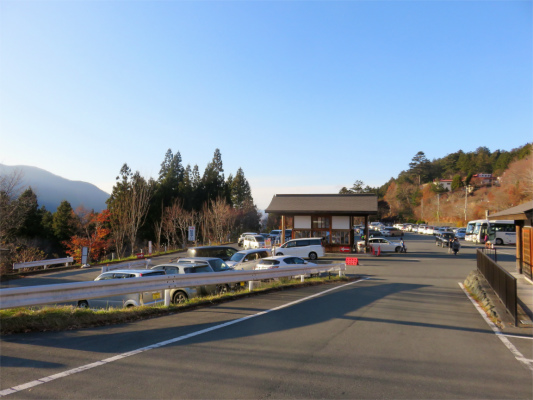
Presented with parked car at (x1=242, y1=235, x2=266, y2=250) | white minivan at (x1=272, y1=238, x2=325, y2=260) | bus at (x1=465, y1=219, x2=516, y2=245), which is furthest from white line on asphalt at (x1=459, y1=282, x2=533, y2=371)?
bus at (x1=465, y1=219, x2=516, y2=245)

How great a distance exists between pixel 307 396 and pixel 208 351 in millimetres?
1996

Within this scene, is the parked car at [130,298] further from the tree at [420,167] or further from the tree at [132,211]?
the tree at [420,167]

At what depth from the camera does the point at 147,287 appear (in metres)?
8.73

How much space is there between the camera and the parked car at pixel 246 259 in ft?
64.0

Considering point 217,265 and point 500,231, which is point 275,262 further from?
point 500,231

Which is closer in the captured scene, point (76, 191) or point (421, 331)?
point (421, 331)

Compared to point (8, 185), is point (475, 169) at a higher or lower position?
higher

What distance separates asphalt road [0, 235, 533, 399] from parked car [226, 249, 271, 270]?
10379 millimetres

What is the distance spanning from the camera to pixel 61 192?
152 meters

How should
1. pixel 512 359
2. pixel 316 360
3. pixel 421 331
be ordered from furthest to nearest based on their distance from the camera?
pixel 421 331
pixel 512 359
pixel 316 360

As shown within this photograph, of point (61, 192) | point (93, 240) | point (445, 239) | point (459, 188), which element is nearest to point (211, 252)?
point (93, 240)

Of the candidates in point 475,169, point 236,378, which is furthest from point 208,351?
point 475,169

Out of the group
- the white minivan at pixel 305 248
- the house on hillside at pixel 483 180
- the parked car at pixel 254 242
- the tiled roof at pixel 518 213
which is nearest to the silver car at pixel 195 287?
the tiled roof at pixel 518 213

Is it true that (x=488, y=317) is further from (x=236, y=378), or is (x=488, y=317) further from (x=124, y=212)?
(x=124, y=212)
